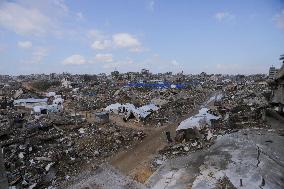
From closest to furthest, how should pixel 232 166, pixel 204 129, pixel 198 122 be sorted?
1. pixel 232 166
2. pixel 204 129
3. pixel 198 122

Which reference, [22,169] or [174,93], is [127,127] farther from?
[174,93]

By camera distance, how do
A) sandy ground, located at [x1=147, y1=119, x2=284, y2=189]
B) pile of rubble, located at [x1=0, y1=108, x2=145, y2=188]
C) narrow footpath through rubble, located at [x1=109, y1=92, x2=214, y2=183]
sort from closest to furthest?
sandy ground, located at [x1=147, y1=119, x2=284, y2=189] → narrow footpath through rubble, located at [x1=109, y1=92, x2=214, y2=183] → pile of rubble, located at [x1=0, y1=108, x2=145, y2=188]

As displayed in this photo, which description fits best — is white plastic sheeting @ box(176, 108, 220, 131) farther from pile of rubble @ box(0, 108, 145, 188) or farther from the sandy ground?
the sandy ground

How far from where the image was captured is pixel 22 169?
1447cm

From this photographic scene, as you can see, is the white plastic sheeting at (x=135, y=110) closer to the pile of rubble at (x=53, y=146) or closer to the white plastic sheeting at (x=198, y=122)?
the pile of rubble at (x=53, y=146)

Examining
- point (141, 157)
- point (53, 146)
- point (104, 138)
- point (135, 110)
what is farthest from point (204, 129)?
point (53, 146)

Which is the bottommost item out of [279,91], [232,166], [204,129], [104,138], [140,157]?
[140,157]

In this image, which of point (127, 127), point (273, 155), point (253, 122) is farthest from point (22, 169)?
point (253, 122)

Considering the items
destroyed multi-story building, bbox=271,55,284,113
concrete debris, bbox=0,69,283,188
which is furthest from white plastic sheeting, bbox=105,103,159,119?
destroyed multi-story building, bbox=271,55,284,113

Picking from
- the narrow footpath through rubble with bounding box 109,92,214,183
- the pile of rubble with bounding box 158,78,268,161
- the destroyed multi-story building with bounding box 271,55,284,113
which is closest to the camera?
the narrow footpath through rubble with bounding box 109,92,214,183

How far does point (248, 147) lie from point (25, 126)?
51.0 ft

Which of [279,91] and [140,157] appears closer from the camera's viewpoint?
[140,157]

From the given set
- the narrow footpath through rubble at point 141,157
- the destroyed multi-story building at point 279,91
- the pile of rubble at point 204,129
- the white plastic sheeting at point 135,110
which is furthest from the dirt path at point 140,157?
the destroyed multi-story building at point 279,91

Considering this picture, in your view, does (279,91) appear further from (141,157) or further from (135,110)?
(135,110)
